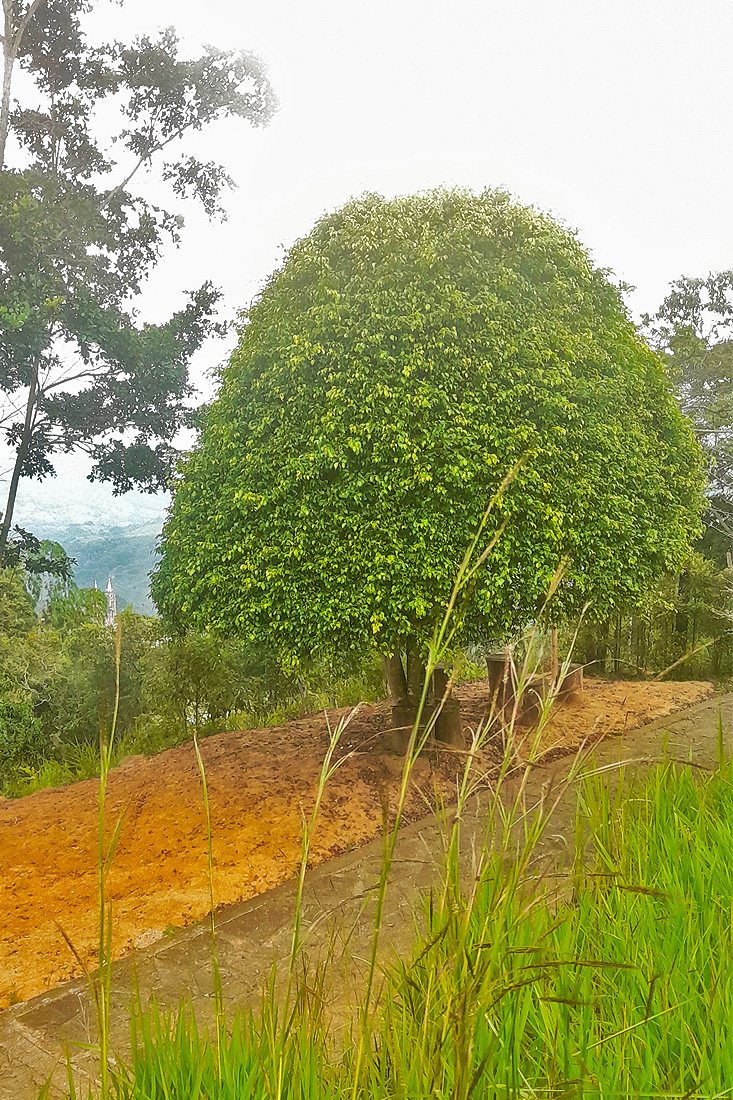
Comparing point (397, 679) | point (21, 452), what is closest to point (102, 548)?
point (21, 452)

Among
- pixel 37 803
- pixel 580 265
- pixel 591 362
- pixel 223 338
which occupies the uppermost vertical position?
pixel 223 338

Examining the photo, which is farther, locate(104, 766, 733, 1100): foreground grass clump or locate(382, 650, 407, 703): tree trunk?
locate(382, 650, 407, 703): tree trunk

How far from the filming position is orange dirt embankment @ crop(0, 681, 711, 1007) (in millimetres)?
3330

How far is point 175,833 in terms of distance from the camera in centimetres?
423

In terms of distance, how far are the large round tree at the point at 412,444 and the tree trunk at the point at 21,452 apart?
564 centimetres

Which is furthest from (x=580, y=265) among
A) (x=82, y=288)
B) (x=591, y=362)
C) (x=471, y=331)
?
(x=82, y=288)

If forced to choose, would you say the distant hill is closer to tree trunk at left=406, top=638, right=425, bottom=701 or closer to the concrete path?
tree trunk at left=406, top=638, right=425, bottom=701

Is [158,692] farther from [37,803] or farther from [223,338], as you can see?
[223,338]

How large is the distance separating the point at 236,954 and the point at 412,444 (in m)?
2.75

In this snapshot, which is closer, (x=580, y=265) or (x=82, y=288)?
(x=580, y=265)

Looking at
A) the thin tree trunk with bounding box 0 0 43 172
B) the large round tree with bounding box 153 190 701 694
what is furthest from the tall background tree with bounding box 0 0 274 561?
the large round tree with bounding box 153 190 701 694

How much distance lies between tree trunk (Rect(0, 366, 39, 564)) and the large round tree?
564cm

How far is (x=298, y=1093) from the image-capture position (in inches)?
59.1

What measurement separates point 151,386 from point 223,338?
3.95 feet
